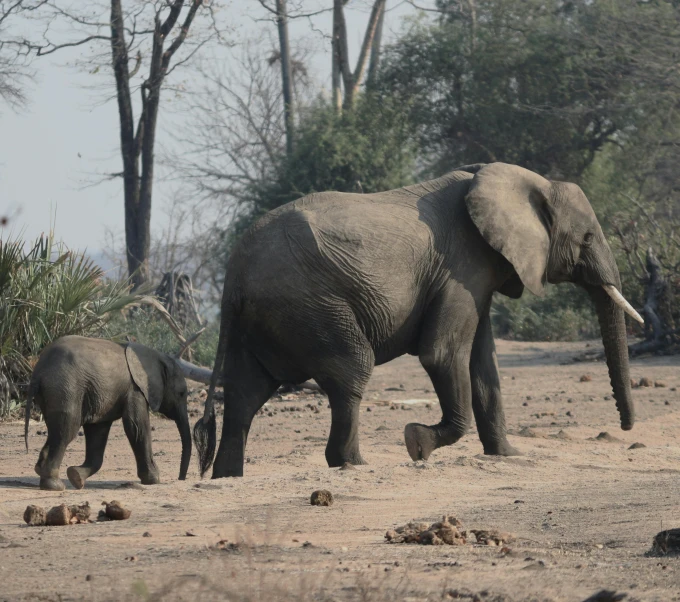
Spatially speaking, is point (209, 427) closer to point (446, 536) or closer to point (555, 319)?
point (446, 536)

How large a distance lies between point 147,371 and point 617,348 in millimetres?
3574

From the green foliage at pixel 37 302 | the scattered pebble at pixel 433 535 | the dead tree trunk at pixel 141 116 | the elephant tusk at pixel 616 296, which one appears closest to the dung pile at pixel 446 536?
the scattered pebble at pixel 433 535

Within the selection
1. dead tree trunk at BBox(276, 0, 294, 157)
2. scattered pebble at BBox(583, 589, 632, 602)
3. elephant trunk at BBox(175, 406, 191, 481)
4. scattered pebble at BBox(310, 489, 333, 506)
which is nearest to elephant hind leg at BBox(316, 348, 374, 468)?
elephant trunk at BBox(175, 406, 191, 481)

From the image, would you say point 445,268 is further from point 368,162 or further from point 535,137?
point 535,137

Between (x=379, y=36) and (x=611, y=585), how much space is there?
31.0m

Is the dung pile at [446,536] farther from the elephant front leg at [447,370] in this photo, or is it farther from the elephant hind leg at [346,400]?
the elephant front leg at [447,370]

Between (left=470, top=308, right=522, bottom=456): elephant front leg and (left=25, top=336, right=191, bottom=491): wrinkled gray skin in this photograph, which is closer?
(left=25, top=336, right=191, bottom=491): wrinkled gray skin

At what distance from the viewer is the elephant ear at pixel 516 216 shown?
843cm

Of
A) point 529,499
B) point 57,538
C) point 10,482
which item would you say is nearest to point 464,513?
point 529,499

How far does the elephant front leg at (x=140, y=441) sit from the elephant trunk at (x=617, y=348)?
3.53m

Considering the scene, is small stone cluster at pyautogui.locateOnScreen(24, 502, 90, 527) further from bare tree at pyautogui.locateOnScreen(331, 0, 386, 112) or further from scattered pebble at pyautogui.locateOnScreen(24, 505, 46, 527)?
bare tree at pyautogui.locateOnScreen(331, 0, 386, 112)

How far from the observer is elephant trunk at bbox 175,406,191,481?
28.0 ft

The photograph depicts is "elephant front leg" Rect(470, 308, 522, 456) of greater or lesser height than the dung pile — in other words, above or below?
above

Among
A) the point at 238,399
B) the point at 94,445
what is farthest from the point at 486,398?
the point at 94,445
